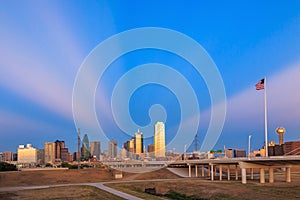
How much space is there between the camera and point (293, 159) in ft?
146

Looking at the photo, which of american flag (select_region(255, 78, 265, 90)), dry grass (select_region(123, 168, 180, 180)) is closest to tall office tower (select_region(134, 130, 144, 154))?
dry grass (select_region(123, 168, 180, 180))

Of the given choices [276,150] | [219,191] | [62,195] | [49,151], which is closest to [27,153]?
[49,151]

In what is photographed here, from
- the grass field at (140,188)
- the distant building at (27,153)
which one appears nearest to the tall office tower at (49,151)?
the distant building at (27,153)

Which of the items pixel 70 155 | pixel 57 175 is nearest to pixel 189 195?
pixel 57 175

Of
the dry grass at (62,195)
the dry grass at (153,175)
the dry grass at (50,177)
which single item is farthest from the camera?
the dry grass at (153,175)

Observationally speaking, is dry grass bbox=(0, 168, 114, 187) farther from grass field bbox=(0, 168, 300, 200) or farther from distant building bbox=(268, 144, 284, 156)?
distant building bbox=(268, 144, 284, 156)

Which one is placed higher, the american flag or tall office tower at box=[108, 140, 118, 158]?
the american flag

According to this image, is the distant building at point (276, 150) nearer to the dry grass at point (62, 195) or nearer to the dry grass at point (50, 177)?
the dry grass at point (50, 177)

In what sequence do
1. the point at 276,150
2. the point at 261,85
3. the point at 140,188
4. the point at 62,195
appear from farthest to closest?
the point at 276,150 < the point at 261,85 < the point at 140,188 < the point at 62,195

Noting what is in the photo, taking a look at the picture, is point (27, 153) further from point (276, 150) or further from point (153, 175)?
point (276, 150)

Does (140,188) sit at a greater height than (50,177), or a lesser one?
lesser

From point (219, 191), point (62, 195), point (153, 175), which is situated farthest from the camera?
point (153, 175)

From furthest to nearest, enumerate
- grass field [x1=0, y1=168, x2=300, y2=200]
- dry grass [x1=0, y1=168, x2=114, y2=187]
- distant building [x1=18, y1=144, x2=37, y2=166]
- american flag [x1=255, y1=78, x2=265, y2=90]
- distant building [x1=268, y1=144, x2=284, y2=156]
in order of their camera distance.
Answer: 1. distant building [x1=18, y1=144, x2=37, y2=166]
2. distant building [x1=268, y1=144, x2=284, y2=156]
3. american flag [x1=255, y1=78, x2=265, y2=90]
4. dry grass [x1=0, y1=168, x2=114, y2=187]
5. grass field [x1=0, y1=168, x2=300, y2=200]

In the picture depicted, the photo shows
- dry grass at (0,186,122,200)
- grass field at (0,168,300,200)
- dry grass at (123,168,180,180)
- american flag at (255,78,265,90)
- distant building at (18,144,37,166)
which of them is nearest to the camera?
dry grass at (0,186,122,200)
